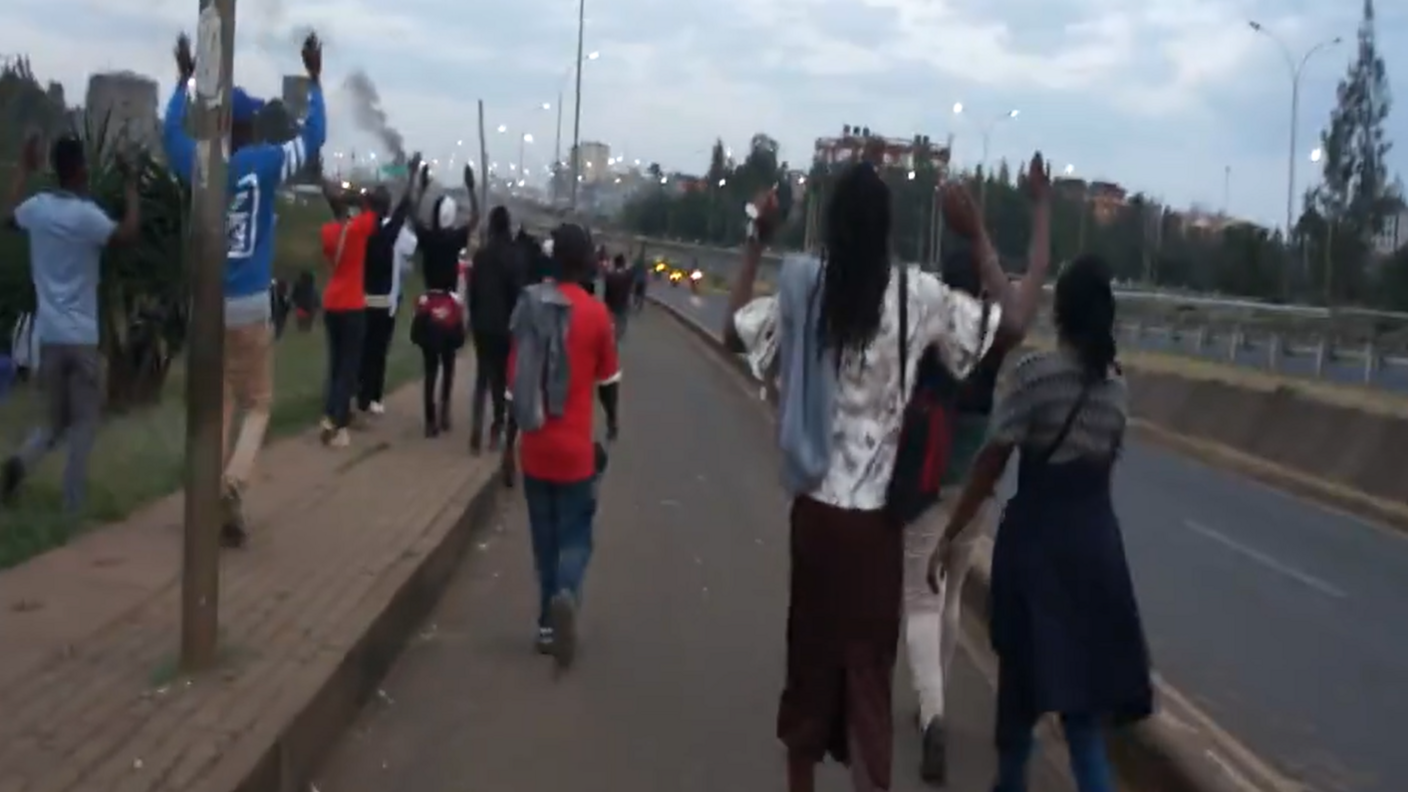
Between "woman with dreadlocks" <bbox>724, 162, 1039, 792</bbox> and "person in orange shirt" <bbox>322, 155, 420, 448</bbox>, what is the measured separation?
9.16m

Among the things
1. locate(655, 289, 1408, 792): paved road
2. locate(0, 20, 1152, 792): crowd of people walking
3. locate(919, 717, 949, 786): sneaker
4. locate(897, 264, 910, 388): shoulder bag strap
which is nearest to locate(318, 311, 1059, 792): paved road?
locate(919, 717, 949, 786): sneaker

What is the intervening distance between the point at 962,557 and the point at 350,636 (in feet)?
8.01

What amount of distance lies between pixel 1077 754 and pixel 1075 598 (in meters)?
0.54

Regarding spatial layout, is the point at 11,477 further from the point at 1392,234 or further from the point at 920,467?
the point at 1392,234

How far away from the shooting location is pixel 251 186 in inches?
384

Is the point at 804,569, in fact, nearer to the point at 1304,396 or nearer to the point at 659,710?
the point at 659,710

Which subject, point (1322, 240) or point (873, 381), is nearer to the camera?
point (873, 381)

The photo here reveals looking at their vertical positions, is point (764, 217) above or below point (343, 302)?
above

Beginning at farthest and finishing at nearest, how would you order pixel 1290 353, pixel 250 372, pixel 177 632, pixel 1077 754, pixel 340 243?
1. pixel 1290 353
2. pixel 340 243
3. pixel 250 372
4. pixel 177 632
5. pixel 1077 754

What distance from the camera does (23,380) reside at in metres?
18.7

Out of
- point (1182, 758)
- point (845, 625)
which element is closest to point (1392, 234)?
point (1182, 758)

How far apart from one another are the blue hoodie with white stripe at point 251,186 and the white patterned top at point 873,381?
12.9 ft

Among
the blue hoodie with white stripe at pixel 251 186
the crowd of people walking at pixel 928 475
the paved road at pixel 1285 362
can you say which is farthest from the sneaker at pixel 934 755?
the paved road at pixel 1285 362

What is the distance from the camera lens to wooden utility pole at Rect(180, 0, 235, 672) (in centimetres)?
729
